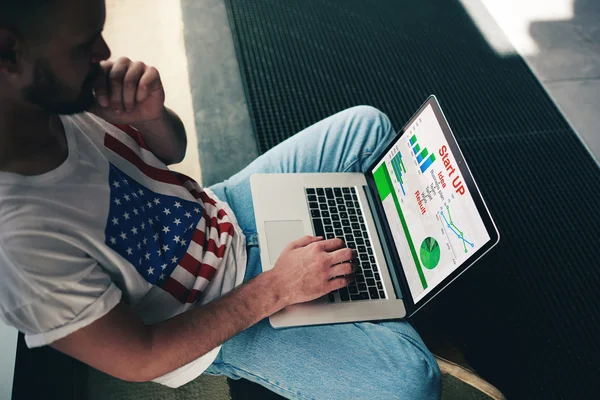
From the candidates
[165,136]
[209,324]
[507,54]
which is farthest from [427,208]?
[507,54]

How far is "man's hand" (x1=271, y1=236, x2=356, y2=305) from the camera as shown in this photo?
3.47 feet

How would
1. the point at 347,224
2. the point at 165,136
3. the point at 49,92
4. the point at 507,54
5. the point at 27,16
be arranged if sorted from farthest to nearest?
the point at 507,54
the point at 347,224
the point at 165,136
the point at 49,92
the point at 27,16

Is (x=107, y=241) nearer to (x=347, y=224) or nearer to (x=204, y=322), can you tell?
(x=204, y=322)

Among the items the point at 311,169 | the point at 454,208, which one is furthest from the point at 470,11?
the point at 454,208

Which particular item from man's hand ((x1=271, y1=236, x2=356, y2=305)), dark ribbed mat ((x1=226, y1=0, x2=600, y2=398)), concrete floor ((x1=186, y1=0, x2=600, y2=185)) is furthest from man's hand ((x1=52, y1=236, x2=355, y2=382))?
concrete floor ((x1=186, y1=0, x2=600, y2=185))

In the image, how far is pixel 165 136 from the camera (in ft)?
3.84

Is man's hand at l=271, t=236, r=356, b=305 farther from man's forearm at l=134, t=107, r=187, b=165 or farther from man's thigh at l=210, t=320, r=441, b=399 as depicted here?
man's forearm at l=134, t=107, r=187, b=165

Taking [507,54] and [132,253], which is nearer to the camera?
[132,253]

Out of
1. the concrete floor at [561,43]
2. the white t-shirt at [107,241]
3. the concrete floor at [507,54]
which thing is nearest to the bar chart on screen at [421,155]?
the white t-shirt at [107,241]

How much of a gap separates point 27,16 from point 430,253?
0.92 metres

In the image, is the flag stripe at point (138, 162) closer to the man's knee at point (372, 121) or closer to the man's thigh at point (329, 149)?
the man's thigh at point (329, 149)

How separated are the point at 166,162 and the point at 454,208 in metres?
0.75

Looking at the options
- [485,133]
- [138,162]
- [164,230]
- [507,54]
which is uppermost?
[507,54]

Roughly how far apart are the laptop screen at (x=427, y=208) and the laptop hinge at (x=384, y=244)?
0.03 m
